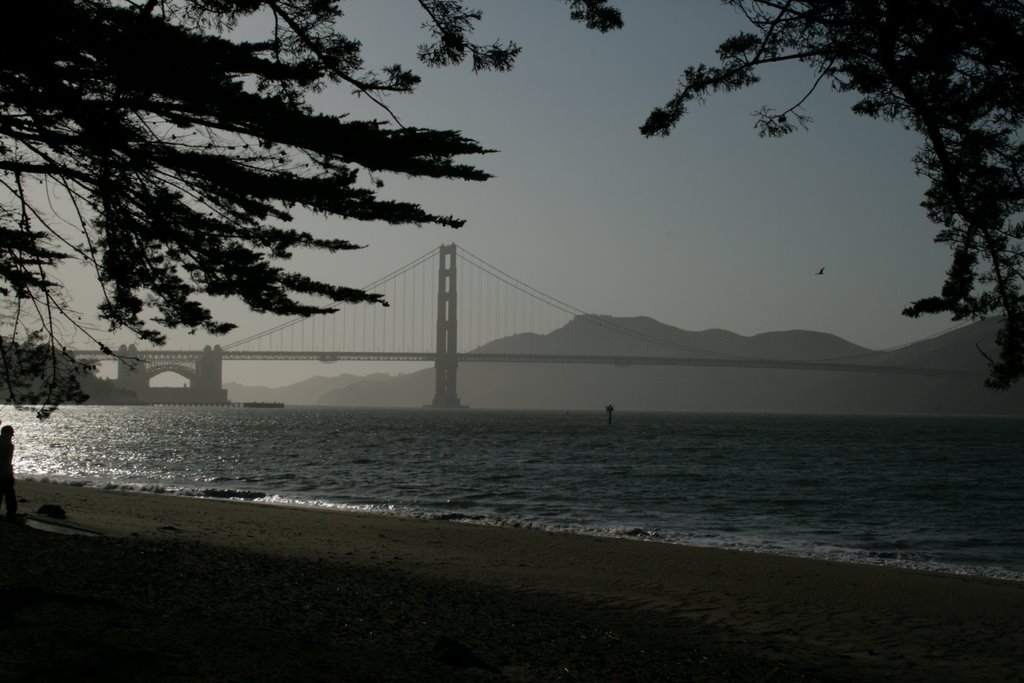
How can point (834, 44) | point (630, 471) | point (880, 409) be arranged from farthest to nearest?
1. point (880, 409)
2. point (630, 471)
3. point (834, 44)

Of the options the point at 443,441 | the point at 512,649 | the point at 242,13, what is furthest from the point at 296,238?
the point at 443,441

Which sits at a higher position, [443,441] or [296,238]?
[296,238]

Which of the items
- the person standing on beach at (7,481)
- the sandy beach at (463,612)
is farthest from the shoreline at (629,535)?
the person standing on beach at (7,481)

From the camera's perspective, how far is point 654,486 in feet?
64.9

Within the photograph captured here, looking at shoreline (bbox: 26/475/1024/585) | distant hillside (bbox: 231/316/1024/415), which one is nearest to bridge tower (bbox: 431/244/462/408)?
distant hillside (bbox: 231/316/1024/415)

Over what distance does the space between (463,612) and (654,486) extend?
1456 centimetres

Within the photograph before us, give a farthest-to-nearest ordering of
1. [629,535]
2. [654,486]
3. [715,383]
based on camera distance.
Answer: [715,383] < [654,486] < [629,535]

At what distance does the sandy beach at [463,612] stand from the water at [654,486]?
9.91ft

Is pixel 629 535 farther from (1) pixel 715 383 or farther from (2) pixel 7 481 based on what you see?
(1) pixel 715 383

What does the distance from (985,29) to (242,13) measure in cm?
312

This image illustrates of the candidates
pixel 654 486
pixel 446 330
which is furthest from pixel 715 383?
pixel 654 486

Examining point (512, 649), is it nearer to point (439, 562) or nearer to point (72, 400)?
point (72, 400)

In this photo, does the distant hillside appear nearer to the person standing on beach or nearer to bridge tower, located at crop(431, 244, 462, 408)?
bridge tower, located at crop(431, 244, 462, 408)

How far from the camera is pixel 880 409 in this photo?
13738 cm
